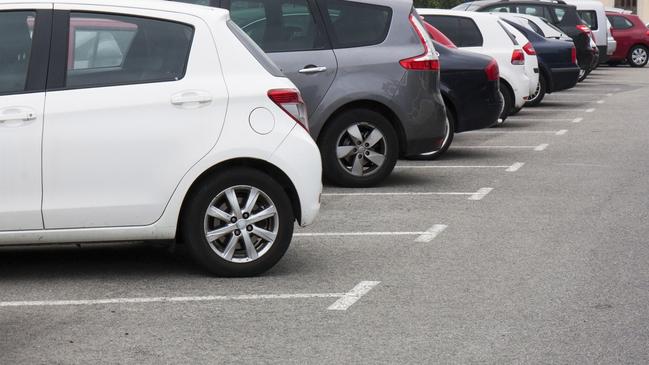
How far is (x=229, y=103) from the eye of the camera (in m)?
7.62

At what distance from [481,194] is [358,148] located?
116 centimetres

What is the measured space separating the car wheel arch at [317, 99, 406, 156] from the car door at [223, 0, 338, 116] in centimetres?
25

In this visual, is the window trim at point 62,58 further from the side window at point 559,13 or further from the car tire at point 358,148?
the side window at point 559,13

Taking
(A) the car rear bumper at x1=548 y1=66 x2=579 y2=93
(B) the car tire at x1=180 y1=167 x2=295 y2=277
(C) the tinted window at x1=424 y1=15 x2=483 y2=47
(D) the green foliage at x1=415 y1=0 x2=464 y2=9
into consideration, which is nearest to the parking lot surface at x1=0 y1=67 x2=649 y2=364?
(B) the car tire at x1=180 y1=167 x2=295 y2=277

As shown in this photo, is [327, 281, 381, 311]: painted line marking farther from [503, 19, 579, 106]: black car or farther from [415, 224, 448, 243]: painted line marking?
[503, 19, 579, 106]: black car

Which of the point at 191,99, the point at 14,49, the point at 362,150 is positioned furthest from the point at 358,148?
the point at 14,49

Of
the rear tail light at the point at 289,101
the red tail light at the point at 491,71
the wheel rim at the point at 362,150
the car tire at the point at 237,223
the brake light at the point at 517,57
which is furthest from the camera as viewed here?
the brake light at the point at 517,57

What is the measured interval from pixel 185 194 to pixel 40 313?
3.74 feet

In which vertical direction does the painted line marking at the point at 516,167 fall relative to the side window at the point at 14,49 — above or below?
below

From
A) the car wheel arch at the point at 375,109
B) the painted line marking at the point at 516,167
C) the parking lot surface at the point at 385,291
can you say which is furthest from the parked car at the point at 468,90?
the parking lot surface at the point at 385,291

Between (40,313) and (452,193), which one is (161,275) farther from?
(452,193)

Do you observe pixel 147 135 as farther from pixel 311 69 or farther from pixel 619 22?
pixel 619 22

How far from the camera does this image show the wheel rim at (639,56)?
39.8 m

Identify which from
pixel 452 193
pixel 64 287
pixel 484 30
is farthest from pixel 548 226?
pixel 484 30
